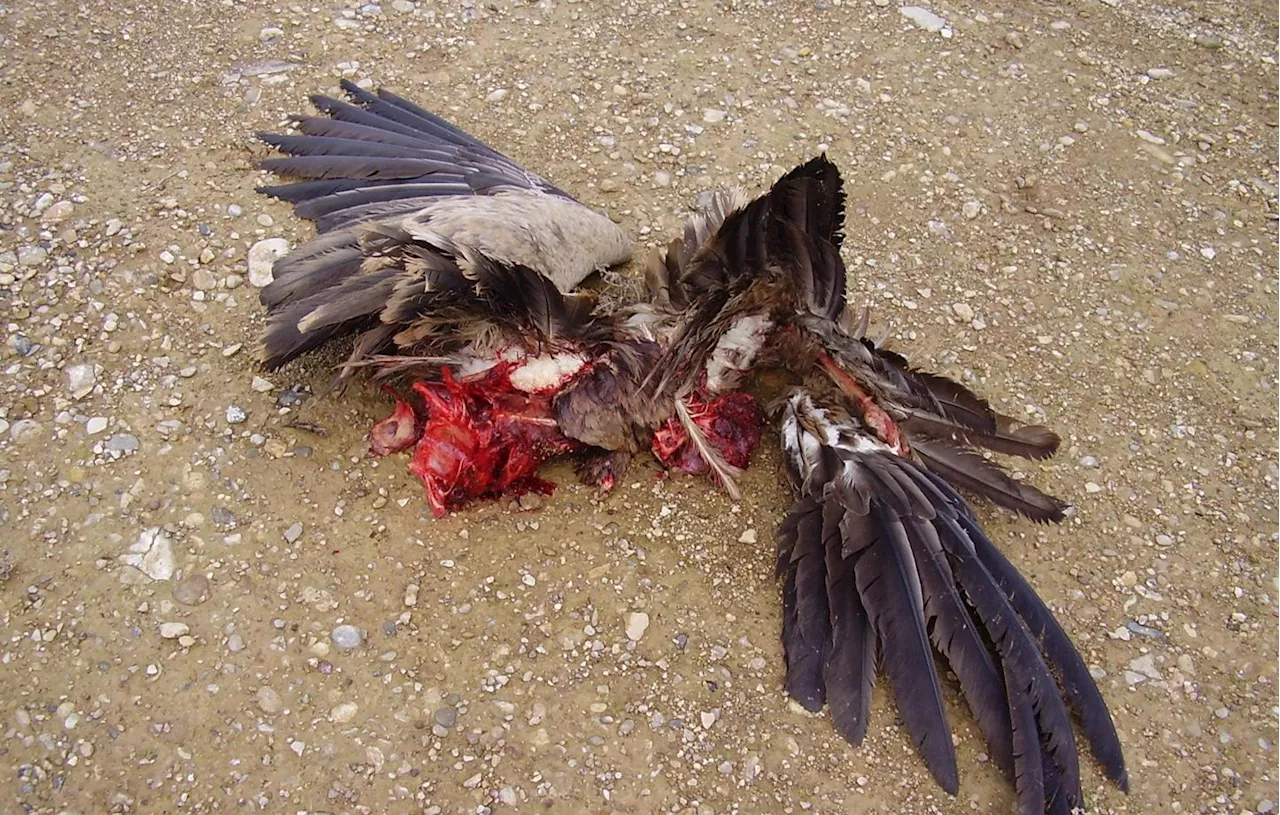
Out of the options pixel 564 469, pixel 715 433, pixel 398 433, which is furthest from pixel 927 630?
pixel 398 433

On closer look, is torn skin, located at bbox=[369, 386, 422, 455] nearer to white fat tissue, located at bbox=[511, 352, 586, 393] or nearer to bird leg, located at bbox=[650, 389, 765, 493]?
white fat tissue, located at bbox=[511, 352, 586, 393]

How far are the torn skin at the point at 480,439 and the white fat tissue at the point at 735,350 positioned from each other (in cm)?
53

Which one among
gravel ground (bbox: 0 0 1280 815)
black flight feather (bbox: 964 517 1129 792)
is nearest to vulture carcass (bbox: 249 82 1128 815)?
black flight feather (bbox: 964 517 1129 792)

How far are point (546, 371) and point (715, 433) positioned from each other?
621 millimetres

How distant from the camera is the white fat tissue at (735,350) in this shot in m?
3.52

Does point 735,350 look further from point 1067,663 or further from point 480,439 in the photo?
point 1067,663

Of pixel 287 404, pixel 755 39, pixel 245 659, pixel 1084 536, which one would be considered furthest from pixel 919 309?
pixel 245 659

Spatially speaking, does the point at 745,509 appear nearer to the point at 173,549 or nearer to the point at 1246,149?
the point at 173,549

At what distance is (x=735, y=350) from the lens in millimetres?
3553

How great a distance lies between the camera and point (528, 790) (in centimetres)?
282

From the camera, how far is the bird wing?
10.0ft

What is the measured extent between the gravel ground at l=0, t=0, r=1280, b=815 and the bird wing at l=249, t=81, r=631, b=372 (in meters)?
0.37

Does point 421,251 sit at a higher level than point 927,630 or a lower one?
higher

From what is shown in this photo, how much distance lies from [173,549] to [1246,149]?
518 cm
